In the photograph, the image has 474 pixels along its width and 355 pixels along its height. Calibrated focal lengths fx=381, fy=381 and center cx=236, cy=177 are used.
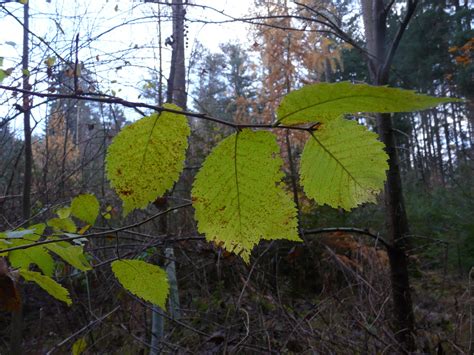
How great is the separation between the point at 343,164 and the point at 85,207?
0.58 metres

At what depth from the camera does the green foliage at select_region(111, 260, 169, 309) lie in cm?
60

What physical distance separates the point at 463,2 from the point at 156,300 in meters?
18.8

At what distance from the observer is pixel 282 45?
17.5ft

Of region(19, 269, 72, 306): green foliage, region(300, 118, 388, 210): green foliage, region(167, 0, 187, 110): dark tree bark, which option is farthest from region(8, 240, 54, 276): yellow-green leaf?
region(167, 0, 187, 110): dark tree bark

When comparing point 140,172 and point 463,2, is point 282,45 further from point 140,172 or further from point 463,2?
point 463,2

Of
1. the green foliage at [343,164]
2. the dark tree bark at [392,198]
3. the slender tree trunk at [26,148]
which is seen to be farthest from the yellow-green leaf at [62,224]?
the slender tree trunk at [26,148]

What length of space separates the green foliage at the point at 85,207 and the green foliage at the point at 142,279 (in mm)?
188

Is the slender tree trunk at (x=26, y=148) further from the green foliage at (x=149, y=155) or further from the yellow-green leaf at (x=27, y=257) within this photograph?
the green foliage at (x=149, y=155)

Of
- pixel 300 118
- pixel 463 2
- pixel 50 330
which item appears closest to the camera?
pixel 300 118

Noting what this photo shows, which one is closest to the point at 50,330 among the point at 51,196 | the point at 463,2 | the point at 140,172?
the point at 51,196

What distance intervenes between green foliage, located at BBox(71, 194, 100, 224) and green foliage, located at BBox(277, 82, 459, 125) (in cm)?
57

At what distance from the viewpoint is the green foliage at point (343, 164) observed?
0.35m

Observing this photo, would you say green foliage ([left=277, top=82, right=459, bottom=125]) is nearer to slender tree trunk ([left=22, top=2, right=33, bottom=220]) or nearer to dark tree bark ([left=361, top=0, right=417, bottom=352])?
dark tree bark ([left=361, top=0, right=417, bottom=352])

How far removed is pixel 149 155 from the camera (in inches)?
15.0
